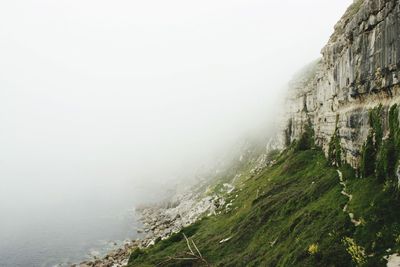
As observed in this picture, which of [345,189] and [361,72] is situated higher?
[361,72]

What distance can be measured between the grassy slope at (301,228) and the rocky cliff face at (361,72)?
5424 millimetres

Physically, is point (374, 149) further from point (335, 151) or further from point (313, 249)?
point (335, 151)

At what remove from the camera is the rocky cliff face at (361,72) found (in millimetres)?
31609

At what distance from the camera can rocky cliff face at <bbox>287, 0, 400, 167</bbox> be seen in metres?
31.6

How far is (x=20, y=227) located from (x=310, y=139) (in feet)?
381

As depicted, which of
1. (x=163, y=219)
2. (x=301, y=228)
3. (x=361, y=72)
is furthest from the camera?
(x=163, y=219)

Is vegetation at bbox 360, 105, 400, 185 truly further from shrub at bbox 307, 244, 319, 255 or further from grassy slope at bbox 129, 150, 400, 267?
shrub at bbox 307, 244, 319, 255

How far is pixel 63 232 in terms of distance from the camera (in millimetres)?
127875

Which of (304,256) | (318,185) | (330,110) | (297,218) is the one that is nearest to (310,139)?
(330,110)

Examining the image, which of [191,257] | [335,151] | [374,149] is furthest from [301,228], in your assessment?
[191,257]

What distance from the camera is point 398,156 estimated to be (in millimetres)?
28812

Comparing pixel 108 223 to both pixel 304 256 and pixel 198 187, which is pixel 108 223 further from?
pixel 304 256

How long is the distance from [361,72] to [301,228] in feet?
57.2

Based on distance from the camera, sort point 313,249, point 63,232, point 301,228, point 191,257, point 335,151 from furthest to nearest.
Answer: point 63,232 < point 191,257 < point 335,151 < point 301,228 < point 313,249
